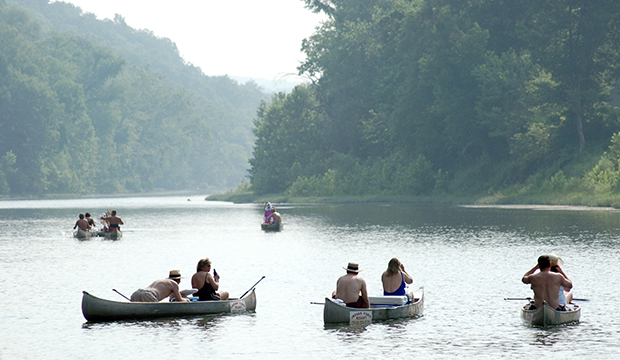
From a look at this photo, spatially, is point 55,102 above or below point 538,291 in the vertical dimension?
above

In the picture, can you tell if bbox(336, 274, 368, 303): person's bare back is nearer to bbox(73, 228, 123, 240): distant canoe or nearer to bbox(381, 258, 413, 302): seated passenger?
bbox(381, 258, 413, 302): seated passenger

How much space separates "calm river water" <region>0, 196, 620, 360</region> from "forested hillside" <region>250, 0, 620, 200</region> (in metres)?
21.6

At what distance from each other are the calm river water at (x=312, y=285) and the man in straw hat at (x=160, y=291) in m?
0.71

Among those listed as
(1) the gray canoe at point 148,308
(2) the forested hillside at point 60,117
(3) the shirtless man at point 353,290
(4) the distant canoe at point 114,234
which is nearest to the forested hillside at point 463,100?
(4) the distant canoe at point 114,234

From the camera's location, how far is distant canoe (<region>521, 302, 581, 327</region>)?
18.6 meters

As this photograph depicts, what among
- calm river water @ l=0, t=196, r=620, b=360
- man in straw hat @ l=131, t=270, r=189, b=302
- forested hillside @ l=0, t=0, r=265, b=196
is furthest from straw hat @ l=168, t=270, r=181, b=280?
forested hillside @ l=0, t=0, r=265, b=196

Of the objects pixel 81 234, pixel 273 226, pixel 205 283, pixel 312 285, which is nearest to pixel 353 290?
pixel 205 283

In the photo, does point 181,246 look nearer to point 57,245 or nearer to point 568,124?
point 57,245

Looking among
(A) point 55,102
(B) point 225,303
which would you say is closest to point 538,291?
(B) point 225,303

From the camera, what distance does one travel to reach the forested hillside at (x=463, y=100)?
71312 mm

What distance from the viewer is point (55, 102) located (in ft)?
505

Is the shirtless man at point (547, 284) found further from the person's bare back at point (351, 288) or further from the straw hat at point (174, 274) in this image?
the straw hat at point (174, 274)

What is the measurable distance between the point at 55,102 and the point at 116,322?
465ft

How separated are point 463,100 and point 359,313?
6486cm
